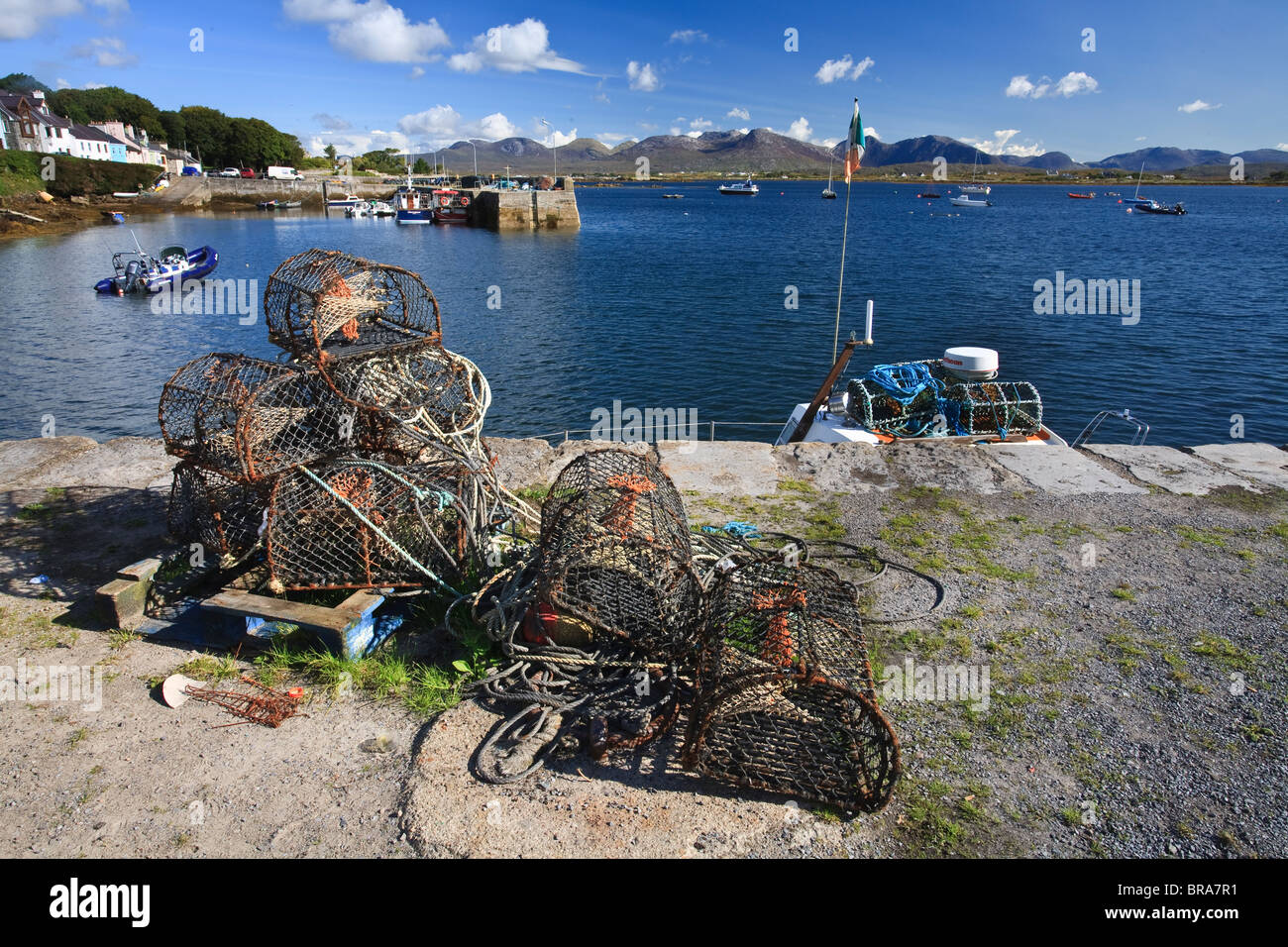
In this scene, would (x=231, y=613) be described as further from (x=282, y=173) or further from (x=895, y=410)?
(x=282, y=173)

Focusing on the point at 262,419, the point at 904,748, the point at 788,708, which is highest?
the point at 262,419

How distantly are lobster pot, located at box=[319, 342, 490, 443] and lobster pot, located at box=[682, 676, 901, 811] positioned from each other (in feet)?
10.7

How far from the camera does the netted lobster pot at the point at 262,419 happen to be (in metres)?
5.66

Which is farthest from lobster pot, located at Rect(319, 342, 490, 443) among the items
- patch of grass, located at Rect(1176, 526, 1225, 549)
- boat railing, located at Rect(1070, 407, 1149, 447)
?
boat railing, located at Rect(1070, 407, 1149, 447)

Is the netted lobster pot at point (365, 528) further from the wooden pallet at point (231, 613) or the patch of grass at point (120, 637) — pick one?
the patch of grass at point (120, 637)

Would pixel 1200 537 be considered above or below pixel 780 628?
below

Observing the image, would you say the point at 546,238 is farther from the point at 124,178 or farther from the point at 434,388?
the point at 434,388

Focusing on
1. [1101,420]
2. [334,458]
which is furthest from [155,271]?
[1101,420]

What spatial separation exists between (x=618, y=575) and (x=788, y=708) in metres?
1.35

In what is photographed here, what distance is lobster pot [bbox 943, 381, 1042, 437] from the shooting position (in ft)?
36.6

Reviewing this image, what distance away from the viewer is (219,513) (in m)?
5.95

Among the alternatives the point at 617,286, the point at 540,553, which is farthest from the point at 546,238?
the point at 540,553

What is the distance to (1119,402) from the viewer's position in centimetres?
2155
